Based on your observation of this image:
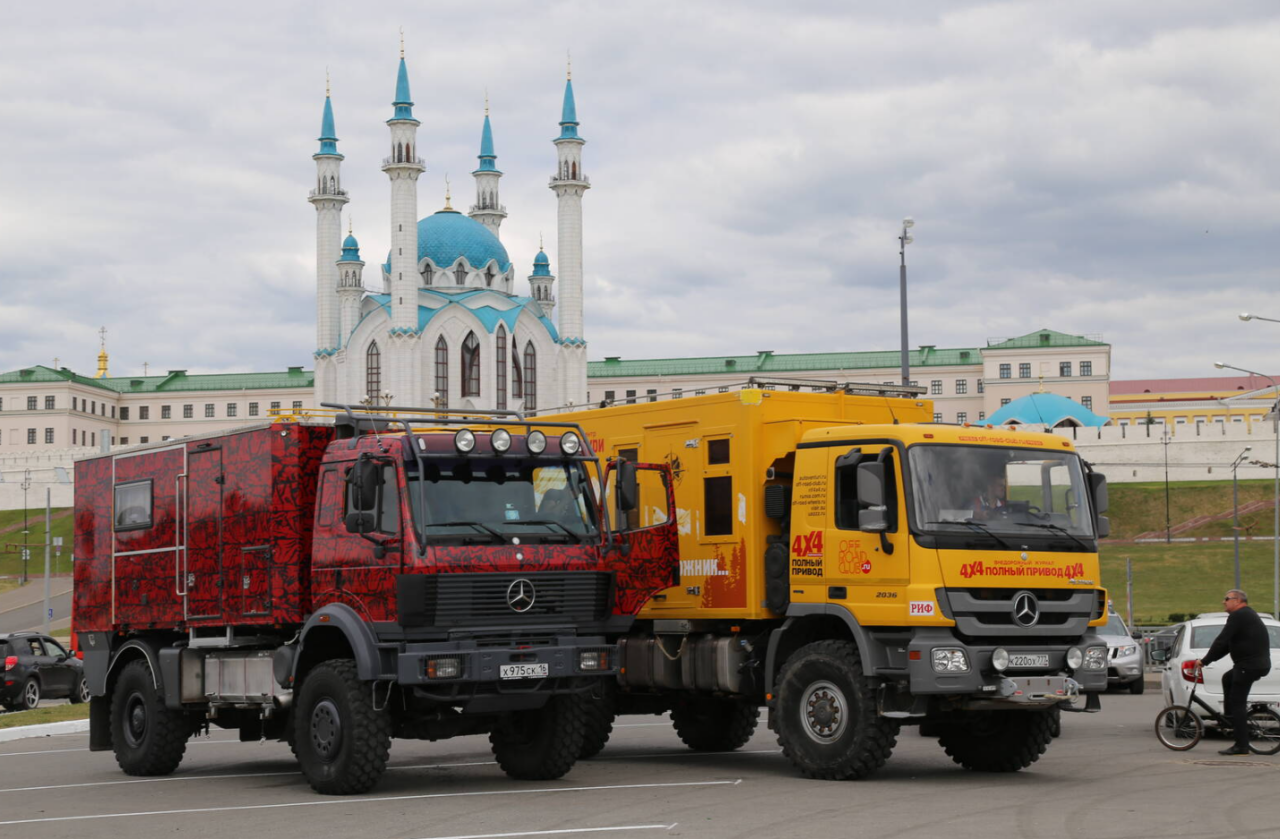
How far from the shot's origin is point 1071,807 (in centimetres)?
1213

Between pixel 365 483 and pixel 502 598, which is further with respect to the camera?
pixel 502 598

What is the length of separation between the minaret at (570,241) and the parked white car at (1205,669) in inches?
3245

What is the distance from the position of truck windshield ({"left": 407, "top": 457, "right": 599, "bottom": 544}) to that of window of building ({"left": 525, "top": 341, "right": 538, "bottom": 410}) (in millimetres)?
95663

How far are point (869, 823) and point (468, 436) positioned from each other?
473 centimetres

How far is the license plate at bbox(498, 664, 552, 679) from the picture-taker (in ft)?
43.4

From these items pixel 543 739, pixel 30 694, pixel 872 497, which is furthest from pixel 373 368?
pixel 872 497

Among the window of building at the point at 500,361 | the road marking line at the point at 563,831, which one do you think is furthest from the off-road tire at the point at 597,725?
the window of building at the point at 500,361

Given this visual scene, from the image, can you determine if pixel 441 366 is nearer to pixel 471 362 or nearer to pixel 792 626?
pixel 471 362

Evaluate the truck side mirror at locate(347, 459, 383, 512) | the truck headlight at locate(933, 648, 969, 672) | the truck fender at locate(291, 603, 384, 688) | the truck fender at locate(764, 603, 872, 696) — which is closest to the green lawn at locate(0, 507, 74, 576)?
the truck fender at locate(291, 603, 384, 688)

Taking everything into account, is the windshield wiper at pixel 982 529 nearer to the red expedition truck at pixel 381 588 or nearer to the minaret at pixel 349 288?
the red expedition truck at pixel 381 588

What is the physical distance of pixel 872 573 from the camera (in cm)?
1373

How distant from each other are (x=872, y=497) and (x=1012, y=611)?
1642 millimetres

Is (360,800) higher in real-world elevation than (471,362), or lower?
lower

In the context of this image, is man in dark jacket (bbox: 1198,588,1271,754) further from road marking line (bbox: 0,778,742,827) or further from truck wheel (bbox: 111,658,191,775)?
truck wheel (bbox: 111,658,191,775)
